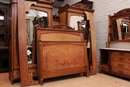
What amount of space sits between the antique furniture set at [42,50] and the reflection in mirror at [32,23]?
1.9 inches

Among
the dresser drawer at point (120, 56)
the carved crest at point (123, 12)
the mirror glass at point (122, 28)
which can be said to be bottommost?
the dresser drawer at point (120, 56)

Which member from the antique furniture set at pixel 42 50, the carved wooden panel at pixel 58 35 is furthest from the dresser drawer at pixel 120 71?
the carved wooden panel at pixel 58 35

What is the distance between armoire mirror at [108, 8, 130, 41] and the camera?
9.87 feet

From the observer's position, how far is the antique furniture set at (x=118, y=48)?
8.95 ft

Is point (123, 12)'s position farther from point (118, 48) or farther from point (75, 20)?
point (75, 20)

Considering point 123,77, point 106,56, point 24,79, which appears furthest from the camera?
point 106,56

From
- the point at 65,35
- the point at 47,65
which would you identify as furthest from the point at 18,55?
the point at 65,35

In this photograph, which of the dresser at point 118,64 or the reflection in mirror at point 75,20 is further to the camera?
the reflection in mirror at point 75,20

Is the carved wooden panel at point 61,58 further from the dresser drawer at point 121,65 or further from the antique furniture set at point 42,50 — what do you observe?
the dresser drawer at point 121,65

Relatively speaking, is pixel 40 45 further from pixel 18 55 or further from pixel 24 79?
pixel 24 79

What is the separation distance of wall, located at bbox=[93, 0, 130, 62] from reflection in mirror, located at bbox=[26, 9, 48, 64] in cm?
171

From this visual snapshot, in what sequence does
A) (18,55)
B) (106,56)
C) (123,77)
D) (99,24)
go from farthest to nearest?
(99,24) → (106,56) → (123,77) → (18,55)

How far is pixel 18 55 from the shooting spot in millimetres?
2504

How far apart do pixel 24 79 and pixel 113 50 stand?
2114 millimetres
